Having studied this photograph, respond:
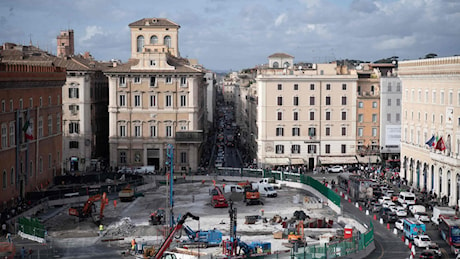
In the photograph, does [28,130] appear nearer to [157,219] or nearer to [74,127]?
[157,219]

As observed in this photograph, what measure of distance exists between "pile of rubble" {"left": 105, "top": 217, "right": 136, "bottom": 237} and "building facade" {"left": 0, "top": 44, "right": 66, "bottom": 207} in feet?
33.8

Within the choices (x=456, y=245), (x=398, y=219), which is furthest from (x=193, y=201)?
(x=456, y=245)

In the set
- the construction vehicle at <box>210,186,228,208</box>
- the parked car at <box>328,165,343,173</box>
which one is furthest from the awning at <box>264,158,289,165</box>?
the construction vehicle at <box>210,186,228,208</box>

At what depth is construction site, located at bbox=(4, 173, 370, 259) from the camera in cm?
4419

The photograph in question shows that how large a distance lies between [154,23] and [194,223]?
51.2 metres

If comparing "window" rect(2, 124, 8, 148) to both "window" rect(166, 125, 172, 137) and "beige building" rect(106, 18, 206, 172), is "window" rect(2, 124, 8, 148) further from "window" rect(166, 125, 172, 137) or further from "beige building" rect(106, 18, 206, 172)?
"window" rect(166, 125, 172, 137)

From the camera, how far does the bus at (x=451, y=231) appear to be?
1747 inches

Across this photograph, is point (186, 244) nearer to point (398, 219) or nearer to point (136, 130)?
point (398, 219)

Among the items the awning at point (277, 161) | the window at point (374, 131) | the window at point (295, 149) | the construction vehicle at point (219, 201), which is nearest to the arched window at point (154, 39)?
the awning at point (277, 161)

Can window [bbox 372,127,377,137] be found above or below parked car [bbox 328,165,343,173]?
above

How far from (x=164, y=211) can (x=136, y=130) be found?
27.7 m

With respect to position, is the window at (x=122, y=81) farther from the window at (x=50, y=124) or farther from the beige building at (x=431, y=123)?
the beige building at (x=431, y=123)

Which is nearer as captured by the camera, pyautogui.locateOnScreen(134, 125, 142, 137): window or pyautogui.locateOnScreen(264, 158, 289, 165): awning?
pyautogui.locateOnScreen(134, 125, 142, 137): window

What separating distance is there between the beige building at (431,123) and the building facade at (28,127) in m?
34.2
